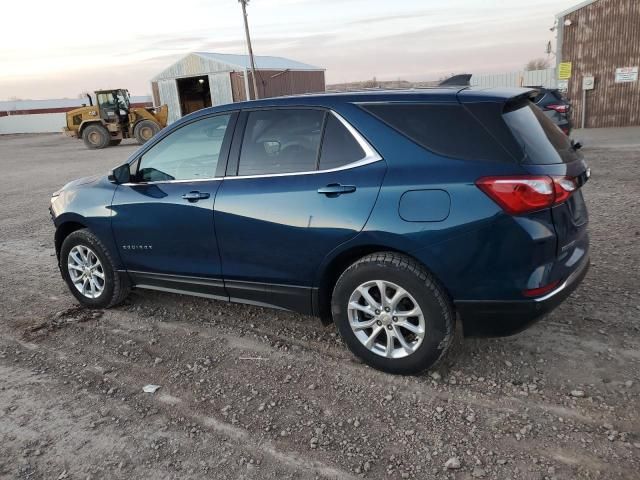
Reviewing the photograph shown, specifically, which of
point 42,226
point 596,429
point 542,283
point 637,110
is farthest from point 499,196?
point 637,110

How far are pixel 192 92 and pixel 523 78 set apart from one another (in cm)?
2214

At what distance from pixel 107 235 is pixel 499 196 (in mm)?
3228

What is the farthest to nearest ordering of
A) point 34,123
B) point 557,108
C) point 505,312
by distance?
point 34,123 → point 557,108 → point 505,312

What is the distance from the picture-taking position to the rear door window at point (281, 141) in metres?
3.50

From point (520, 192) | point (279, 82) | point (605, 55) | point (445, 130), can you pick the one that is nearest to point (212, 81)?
point (279, 82)

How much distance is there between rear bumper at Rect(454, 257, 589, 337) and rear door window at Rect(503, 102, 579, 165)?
73 centimetres

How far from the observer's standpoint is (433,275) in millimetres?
3107

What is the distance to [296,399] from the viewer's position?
3188 millimetres

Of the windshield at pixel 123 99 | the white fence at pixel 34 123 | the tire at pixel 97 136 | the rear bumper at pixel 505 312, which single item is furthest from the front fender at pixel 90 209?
the white fence at pixel 34 123

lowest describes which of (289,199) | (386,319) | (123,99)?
(386,319)

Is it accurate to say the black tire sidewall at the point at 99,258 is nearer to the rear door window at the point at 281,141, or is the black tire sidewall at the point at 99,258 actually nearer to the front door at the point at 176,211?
the front door at the point at 176,211

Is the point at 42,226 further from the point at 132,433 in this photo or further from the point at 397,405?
the point at 397,405

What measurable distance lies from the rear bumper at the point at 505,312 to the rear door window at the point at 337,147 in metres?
1.10

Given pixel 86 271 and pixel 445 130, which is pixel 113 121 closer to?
pixel 86 271
